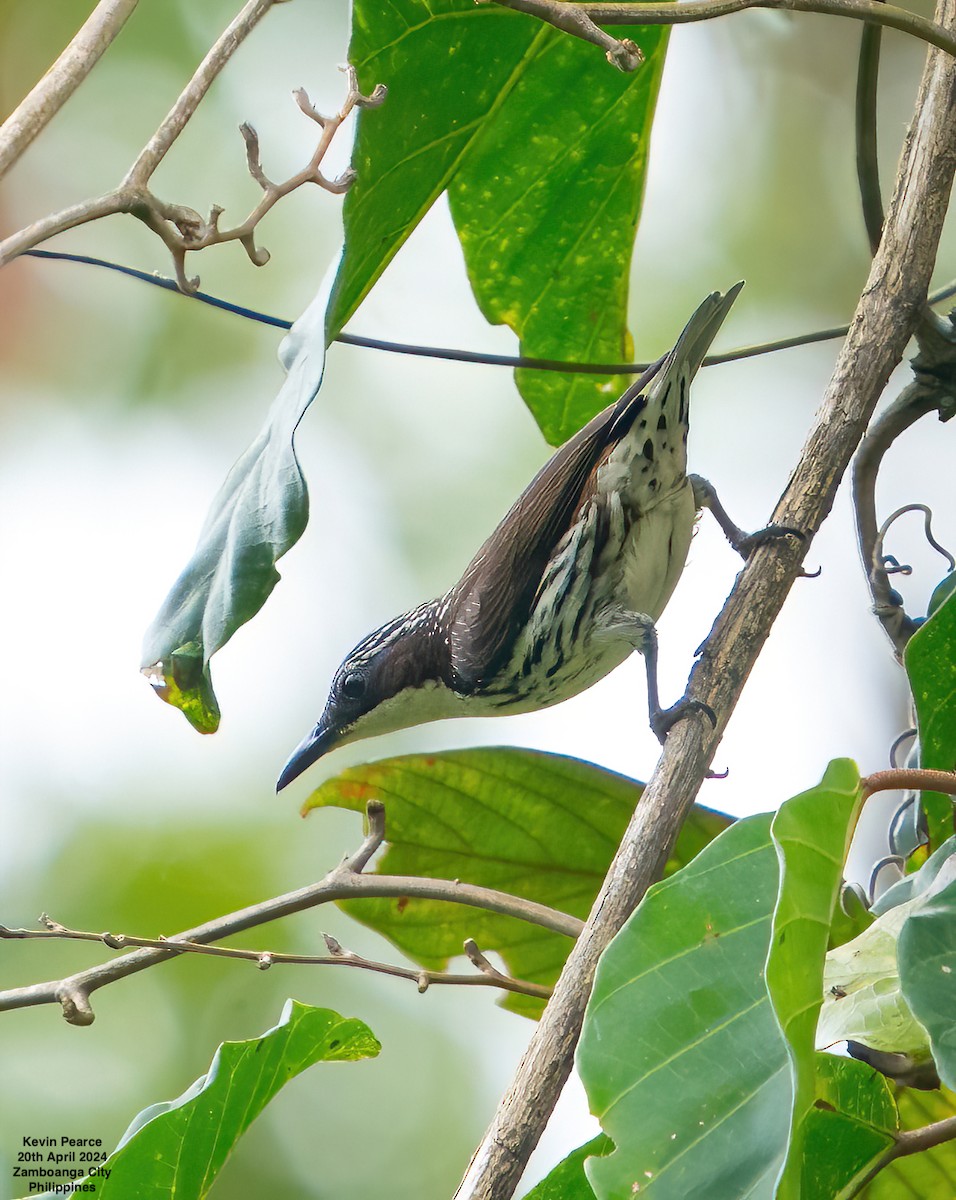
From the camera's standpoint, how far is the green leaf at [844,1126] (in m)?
1.52

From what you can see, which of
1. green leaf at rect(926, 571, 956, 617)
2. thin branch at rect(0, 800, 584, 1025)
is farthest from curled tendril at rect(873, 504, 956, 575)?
thin branch at rect(0, 800, 584, 1025)

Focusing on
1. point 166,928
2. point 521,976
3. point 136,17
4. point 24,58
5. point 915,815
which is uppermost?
point 136,17

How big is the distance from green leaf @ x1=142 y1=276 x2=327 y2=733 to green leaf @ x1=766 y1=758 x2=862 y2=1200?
787 mm

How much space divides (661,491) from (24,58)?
14.1 feet

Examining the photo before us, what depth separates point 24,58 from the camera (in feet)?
18.5

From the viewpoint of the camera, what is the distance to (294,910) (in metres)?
2.00

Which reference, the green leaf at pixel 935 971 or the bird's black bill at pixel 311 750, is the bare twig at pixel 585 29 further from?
the bird's black bill at pixel 311 750

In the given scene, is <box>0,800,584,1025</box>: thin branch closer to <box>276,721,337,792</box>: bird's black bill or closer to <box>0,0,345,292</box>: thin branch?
<box>0,0,345,292</box>: thin branch

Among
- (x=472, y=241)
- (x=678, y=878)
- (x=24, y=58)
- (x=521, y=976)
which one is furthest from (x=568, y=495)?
(x=24, y=58)

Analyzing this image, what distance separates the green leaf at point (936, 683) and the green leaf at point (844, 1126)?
528 mm

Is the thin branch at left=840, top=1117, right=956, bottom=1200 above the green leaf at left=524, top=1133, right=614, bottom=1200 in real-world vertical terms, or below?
above

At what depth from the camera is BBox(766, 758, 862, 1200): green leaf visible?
3.44 ft

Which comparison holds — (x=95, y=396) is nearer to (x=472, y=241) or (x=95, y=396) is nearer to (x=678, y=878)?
(x=472, y=241)

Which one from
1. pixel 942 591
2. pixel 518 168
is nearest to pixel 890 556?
pixel 942 591
